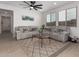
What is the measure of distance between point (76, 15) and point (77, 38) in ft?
6.14

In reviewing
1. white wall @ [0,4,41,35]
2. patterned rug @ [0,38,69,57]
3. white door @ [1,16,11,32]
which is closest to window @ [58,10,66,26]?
white wall @ [0,4,41,35]

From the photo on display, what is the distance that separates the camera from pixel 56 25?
7.69 m

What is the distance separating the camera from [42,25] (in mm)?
6012

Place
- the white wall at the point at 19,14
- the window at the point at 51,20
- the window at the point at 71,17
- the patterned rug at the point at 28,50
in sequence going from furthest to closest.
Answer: the window at the point at 51,20
the white wall at the point at 19,14
the window at the point at 71,17
the patterned rug at the point at 28,50

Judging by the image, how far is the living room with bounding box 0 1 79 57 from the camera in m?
4.64

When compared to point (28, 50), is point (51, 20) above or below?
above

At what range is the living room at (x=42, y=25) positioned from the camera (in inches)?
183

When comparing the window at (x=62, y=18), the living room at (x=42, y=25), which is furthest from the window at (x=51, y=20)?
the window at (x=62, y=18)

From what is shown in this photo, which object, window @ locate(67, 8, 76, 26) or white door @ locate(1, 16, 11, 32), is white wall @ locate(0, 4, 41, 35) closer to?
white door @ locate(1, 16, 11, 32)

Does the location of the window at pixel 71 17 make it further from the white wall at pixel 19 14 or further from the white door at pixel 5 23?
the white door at pixel 5 23

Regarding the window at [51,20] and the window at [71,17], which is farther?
the window at [51,20]

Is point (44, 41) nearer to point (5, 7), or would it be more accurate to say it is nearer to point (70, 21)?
point (70, 21)

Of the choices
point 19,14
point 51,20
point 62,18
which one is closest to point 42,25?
point 62,18

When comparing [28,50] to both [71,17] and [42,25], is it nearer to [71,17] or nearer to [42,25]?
[42,25]
